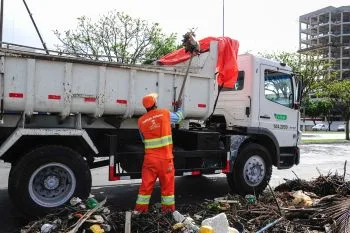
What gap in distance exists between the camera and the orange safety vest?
5.64m

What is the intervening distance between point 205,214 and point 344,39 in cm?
11487

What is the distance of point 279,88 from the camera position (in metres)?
8.35

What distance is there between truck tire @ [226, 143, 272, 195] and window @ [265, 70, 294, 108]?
3.55 feet

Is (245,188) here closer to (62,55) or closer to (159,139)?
(159,139)

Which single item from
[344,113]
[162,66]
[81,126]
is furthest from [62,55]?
[344,113]

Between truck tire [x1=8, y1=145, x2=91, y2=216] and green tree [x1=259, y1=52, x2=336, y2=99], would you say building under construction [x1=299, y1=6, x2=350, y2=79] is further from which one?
truck tire [x1=8, y1=145, x2=91, y2=216]

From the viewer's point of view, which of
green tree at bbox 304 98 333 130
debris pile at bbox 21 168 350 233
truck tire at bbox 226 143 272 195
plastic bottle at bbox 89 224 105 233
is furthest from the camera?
green tree at bbox 304 98 333 130

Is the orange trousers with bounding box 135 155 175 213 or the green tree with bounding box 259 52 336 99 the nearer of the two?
the orange trousers with bounding box 135 155 175 213

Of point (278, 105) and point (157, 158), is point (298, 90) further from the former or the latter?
point (157, 158)

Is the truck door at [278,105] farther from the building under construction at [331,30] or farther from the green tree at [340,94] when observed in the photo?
the building under construction at [331,30]

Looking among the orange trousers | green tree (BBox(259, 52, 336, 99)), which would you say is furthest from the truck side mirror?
green tree (BBox(259, 52, 336, 99))

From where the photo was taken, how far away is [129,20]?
2302cm

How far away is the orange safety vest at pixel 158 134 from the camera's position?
5645 millimetres

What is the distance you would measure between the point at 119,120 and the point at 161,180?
1.40 meters
